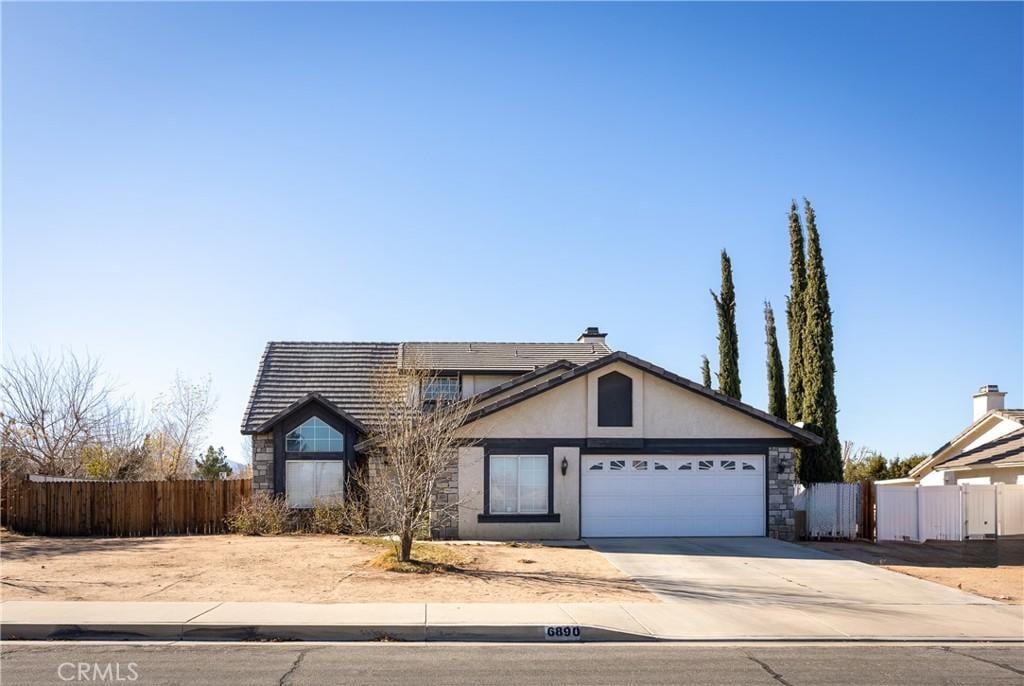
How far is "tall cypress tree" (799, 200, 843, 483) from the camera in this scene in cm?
2872

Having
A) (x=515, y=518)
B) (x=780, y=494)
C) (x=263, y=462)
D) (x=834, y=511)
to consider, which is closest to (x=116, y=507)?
(x=263, y=462)

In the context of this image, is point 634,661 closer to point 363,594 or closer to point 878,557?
point 363,594

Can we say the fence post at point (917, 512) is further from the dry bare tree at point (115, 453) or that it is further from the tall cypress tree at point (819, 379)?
the dry bare tree at point (115, 453)

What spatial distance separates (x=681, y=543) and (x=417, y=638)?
466 inches

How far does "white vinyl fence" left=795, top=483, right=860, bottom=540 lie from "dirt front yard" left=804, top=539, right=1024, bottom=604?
88cm

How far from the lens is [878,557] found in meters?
21.2

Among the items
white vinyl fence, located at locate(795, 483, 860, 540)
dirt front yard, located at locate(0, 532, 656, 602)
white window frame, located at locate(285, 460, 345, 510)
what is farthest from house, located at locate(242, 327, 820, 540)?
white window frame, located at locate(285, 460, 345, 510)

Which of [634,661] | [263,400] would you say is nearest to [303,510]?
[263,400]

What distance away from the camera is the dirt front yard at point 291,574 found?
48.5 ft

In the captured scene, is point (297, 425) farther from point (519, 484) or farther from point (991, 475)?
point (991, 475)

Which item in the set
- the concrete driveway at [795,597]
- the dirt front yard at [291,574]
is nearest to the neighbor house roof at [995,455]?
the concrete driveway at [795,597]

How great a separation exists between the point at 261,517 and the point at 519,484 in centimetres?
763

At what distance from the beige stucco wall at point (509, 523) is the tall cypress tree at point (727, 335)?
15676mm

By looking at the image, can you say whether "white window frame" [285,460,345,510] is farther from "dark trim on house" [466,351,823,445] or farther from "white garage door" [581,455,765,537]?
"white garage door" [581,455,765,537]
